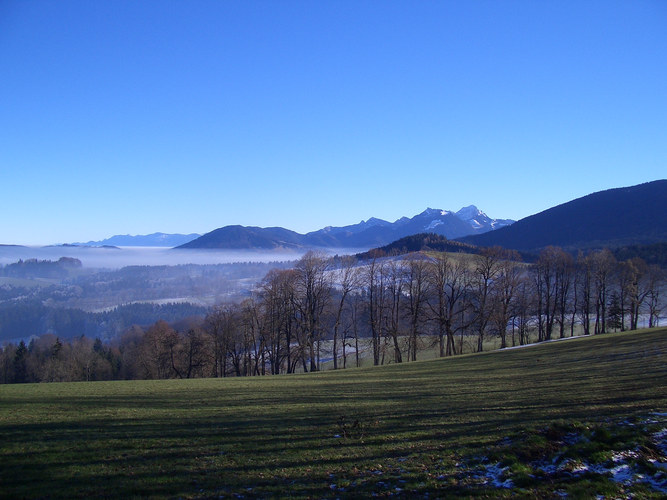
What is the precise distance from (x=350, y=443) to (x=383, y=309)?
1699 inches

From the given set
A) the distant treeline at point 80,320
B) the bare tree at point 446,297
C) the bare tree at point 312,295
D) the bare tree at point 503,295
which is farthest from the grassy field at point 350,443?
the distant treeline at point 80,320

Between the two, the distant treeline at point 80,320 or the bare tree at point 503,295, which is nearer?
the bare tree at point 503,295

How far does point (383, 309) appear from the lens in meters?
53.6

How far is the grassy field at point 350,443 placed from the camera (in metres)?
8.27

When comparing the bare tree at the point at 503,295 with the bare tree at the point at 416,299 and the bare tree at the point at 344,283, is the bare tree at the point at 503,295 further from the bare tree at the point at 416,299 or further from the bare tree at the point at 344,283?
the bare tree at the point at 344,283

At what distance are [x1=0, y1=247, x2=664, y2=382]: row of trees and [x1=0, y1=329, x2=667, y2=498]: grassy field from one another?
3306 centimetres

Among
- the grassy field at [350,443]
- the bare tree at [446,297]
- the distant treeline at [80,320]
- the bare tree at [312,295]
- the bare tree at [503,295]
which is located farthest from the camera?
the distant treeline at [80,320]

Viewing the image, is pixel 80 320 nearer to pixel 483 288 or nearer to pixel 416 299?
pixel 416 299

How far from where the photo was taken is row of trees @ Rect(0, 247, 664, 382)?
169 ft

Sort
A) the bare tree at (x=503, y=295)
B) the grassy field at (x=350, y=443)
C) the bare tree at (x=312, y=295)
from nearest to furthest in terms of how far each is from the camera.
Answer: the grassy field at (x=350, y=443), the bare tree at (x=312, y=295), the bare tree at (x=503, y=295)

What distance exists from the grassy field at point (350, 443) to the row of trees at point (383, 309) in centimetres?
3306

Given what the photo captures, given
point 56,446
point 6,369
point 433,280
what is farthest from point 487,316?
point 6,369

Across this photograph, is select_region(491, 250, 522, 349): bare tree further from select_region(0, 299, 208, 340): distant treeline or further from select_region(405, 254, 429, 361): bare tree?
select_region(0, 299, 208, 340): distant treeline

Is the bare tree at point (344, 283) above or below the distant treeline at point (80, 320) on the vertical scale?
above
